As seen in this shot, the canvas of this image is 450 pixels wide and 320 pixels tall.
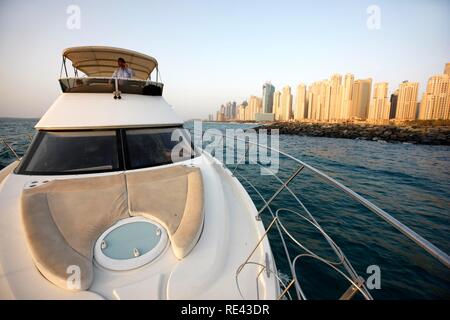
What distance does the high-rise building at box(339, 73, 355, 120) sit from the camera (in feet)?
231

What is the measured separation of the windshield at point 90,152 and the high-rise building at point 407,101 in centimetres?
9397

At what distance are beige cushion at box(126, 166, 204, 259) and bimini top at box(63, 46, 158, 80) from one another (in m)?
3.76

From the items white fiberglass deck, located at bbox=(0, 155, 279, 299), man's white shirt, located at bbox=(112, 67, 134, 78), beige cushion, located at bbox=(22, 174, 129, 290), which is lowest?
white fiberglass deck, located at bbox=(0, 155, 279, 299)

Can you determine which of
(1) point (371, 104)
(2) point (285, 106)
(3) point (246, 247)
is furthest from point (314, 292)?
(2) point (285, 106)

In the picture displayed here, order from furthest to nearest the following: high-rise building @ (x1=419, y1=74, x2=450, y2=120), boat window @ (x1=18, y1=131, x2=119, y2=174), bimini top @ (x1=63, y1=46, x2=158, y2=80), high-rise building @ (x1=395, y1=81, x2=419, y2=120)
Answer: high-rise building @ (x1=395, y1=81, x2=419, y2=120)
high-rise building @ (x1=419, y1=74, x2=450, y2=120)
bimini top @ (x1=63, y1=46, x2=158, y2=80)
boat window @ (x1=18, y1=131, x2=119, y2=174)

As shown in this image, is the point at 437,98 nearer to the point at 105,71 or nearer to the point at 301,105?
the point at 301,105

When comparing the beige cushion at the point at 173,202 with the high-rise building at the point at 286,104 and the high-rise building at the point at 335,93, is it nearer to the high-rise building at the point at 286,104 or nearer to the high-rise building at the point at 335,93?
the high-rise building at the point at 335,93

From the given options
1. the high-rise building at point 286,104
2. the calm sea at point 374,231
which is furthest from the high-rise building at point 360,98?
the calm sea at point 374,231

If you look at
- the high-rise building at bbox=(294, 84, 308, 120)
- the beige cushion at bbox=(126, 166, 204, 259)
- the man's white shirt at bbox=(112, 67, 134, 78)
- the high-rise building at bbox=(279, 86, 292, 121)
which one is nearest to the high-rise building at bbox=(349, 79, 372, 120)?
the high-rise building at bbox=(294, 84, 308, 120)

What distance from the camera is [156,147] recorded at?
3646 millimetres

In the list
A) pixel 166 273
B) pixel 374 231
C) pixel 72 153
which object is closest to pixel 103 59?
pixel 72 153

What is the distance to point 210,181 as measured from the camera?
121 inches

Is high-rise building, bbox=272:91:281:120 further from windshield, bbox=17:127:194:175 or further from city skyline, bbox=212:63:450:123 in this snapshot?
windshield, bbox=17:127:194:175

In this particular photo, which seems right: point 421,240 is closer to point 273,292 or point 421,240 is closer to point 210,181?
point 273,292
